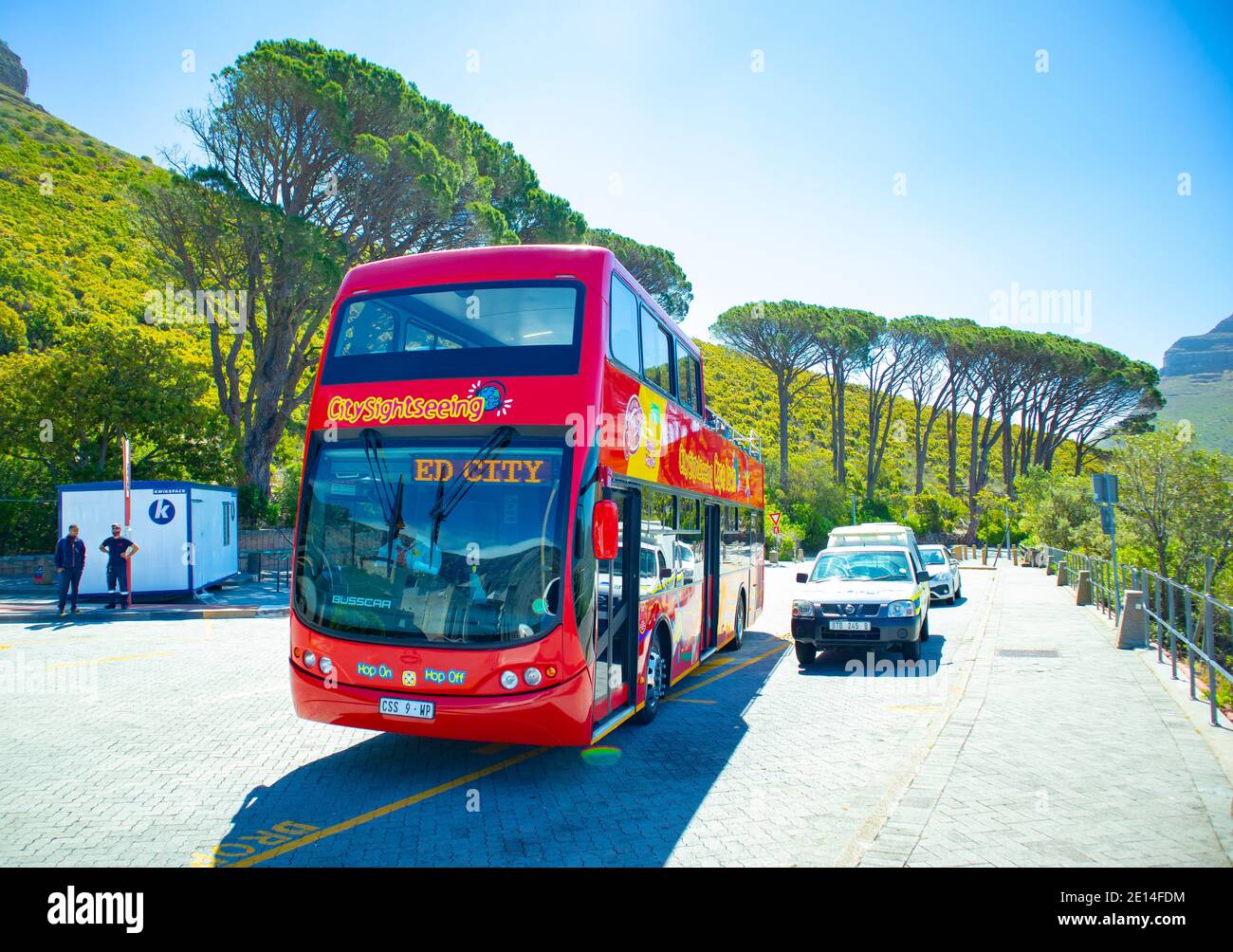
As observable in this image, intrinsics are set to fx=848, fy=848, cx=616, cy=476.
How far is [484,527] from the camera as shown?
596 cm

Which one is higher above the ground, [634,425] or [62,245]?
[62,245]

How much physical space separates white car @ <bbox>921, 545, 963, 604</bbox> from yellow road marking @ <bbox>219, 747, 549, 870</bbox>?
15.2 m

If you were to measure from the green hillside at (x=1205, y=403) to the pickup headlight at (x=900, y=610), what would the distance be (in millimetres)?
78697

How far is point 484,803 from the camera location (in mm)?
5750

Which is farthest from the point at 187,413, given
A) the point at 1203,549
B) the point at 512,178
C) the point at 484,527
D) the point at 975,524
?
the point at 975,524

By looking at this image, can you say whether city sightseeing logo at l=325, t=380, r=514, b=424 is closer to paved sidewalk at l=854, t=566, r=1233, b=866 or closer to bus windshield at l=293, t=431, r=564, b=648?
bus windshield at l=293, t=431, r=564, b=648

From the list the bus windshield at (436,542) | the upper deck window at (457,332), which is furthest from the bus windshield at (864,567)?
the bus windshield at (436,542)

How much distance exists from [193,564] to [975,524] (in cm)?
5453

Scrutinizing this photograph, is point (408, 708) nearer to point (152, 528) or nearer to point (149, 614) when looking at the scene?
point (149, 614)

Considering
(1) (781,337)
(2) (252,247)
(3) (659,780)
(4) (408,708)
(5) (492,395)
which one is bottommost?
(3) (659,780)

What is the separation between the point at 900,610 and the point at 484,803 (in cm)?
695

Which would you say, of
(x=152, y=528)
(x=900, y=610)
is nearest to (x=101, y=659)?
(x=152, y=528)

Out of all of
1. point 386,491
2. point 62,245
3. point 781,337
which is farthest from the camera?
point 781,337

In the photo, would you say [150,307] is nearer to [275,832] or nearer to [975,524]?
[275,832]
